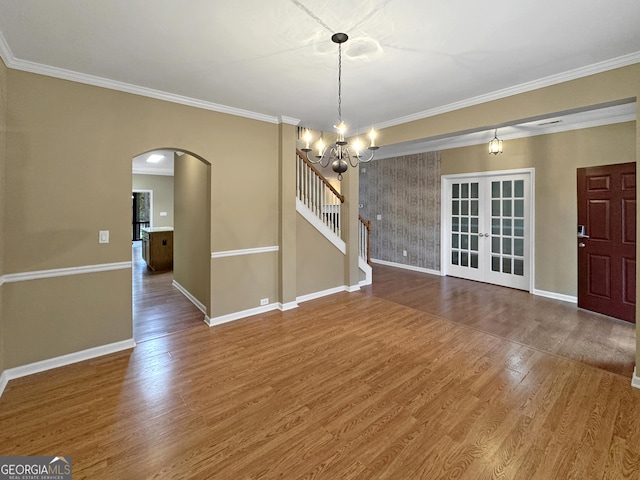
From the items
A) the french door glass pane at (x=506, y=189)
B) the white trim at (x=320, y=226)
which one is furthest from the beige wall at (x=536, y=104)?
the french door glass pane at (x=506, y=189)

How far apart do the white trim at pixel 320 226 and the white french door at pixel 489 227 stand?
2.57 m

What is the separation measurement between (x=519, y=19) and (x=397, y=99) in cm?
151

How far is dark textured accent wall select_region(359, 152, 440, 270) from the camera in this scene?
6.65 meters

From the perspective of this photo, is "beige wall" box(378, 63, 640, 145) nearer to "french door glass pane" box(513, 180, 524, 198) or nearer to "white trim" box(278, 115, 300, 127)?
"white trim" box(278, 115, 300, 127)

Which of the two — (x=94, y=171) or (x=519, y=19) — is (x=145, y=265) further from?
(x=519, y=19)

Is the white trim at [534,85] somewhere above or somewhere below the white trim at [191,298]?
above

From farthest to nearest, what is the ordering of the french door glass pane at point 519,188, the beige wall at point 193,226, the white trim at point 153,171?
the white trim at point 153,171 < the french door glass pane at point 519,188 < the beige wall at point 193,226

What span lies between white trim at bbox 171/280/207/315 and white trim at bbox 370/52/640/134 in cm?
391

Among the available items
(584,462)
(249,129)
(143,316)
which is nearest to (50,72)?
(249,129)

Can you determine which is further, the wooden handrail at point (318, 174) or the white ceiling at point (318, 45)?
the wooden handrail at point (318, 174)

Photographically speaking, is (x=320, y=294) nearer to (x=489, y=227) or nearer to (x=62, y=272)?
(x=62, y=272)

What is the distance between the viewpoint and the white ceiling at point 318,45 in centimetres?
197

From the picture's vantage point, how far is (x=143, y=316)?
4172 mm

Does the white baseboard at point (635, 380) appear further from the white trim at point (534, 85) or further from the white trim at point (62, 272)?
the white trim at point (62, 272)
